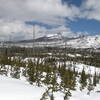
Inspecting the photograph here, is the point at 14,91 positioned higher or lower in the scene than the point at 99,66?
higher

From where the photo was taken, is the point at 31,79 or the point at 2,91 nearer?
Answer: the point at 2,91

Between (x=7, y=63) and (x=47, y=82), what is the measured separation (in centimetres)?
2133

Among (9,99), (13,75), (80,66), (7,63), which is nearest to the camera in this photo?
(9,99)

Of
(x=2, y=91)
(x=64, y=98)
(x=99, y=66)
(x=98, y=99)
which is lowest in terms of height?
(x=99, y=66)

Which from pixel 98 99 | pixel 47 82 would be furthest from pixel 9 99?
pixel 47 82

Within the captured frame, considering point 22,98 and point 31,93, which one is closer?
point 22,98

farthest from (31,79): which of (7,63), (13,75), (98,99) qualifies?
(7,63)

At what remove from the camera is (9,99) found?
39.4 ft

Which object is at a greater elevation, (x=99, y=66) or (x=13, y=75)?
(x=13, y=75)

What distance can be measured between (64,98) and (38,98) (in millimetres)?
2350

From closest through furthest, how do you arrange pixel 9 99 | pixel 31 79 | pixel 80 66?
pixel 9 99
pixel 31 79
pixel 80 66

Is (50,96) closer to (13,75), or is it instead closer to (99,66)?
(13,75)

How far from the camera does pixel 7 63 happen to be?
1686 inches

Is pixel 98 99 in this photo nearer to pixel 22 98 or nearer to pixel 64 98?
pixel 64 98
